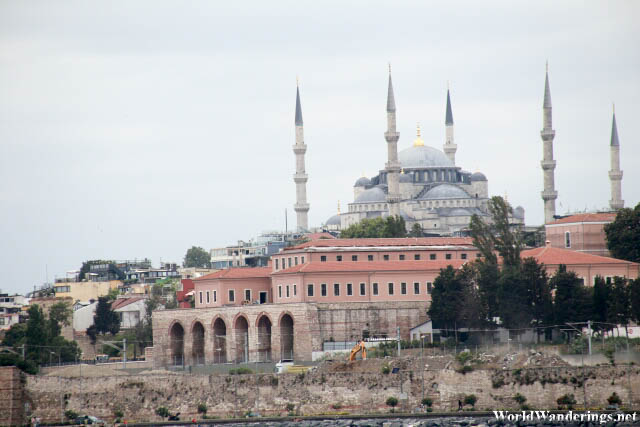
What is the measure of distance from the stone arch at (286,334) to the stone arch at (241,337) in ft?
8.17

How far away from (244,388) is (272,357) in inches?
513

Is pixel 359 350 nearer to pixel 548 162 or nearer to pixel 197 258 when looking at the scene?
pixel 548 162

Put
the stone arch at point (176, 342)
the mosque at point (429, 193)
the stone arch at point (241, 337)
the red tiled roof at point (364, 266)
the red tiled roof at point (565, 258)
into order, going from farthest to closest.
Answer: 1. the mosque at point (429, 193)
2. the stone arch at point (176, 342)
3. the red tiled roof at point (565, 258)
4. the red tiled roof at point (364, 266)
5. the stone arch at point (241, 337)

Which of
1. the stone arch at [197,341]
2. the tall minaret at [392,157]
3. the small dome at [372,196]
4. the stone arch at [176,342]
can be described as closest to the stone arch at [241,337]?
the stone arch at [197,341]

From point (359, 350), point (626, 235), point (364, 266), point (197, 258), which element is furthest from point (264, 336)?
point (197, 258)

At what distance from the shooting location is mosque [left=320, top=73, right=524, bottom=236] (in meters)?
115

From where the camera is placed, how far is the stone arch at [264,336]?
234 feet

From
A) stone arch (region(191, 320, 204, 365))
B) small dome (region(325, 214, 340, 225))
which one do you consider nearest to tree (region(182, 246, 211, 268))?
small dome (region(325, 214, 340, 225))

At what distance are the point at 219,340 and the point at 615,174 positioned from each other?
4203 cm

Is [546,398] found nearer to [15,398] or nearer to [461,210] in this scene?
[15,398]

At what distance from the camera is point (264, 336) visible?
72.0 m

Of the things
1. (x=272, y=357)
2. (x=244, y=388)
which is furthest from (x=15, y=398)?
(x=272, y=357)

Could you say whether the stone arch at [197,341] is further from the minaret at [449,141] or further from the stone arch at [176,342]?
the minaret at [449,141]

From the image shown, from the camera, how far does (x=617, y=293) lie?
63156 mm
